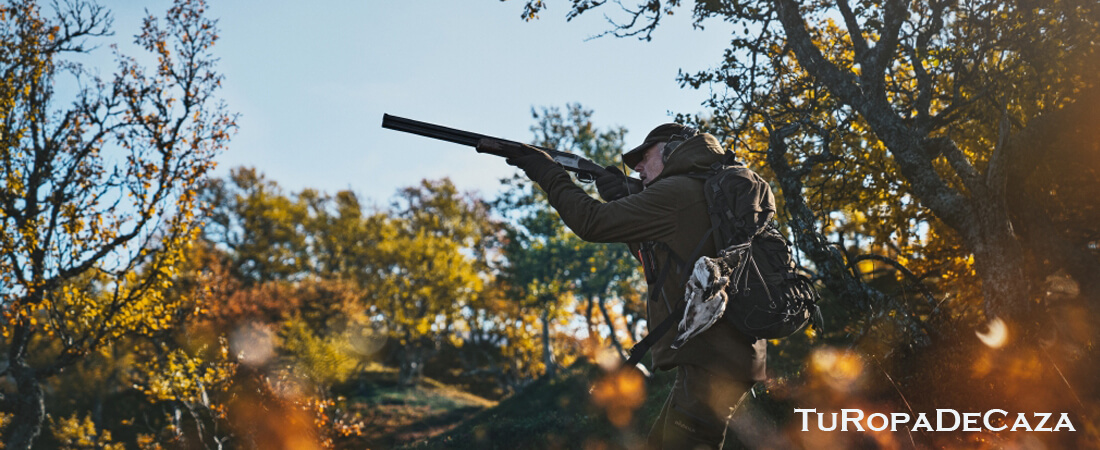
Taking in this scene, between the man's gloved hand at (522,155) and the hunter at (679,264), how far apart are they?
11 centimetres

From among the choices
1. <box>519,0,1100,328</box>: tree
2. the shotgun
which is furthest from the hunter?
<box>519,0,1100,328</box>: tree

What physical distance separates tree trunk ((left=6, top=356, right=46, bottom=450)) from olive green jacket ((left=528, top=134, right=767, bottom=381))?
13223 mm

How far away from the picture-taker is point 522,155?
13.9 ft

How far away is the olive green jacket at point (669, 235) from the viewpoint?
329 cm

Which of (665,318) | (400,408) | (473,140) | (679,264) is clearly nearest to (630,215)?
(679,264)

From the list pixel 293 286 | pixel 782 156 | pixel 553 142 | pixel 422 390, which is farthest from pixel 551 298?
pixel 782 156

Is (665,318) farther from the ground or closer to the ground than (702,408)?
farther from the ground

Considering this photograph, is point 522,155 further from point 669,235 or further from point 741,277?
point 741,277

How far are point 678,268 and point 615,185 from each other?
106cm

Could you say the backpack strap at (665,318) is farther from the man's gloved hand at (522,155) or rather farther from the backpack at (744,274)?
the man's gloved hand at (522,155)

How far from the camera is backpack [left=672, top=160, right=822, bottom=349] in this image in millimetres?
3084

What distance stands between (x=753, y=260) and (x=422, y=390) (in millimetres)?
32159

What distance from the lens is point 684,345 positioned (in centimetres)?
334

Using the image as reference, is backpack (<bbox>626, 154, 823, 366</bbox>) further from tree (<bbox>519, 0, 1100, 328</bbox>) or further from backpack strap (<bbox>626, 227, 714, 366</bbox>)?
tree (<bbox>519, 0, 1100, 328</bbox>)
